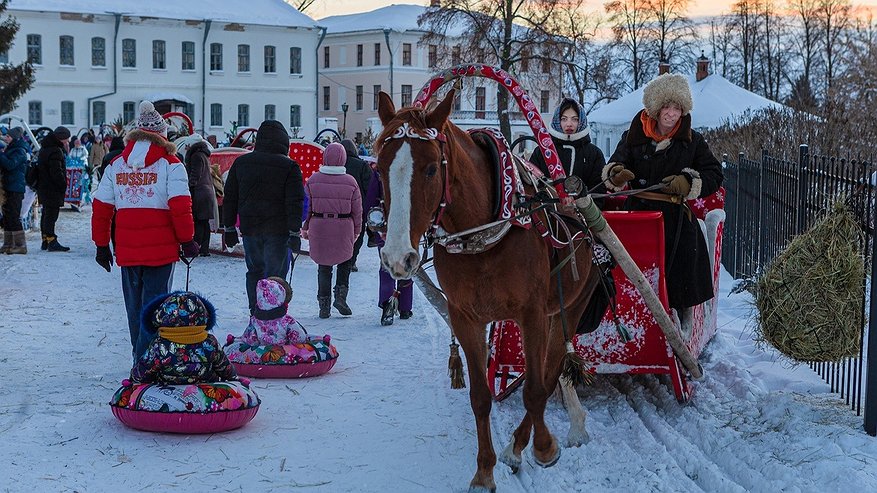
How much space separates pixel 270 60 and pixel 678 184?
63714 millimetres

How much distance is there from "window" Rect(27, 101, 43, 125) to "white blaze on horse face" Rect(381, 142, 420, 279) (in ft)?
201

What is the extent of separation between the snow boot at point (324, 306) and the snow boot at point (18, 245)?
24.0ft

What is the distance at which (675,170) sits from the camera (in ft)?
23.8

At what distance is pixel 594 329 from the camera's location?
22.0 feet

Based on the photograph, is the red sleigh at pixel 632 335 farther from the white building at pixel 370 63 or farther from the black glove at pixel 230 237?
the white building at pixel 370 63

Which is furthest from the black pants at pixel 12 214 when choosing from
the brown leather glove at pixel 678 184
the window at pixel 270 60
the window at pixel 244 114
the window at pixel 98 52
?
the window at pixel 270 60

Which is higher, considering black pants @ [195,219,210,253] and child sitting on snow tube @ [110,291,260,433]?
black pants @ [195,219,210,253]

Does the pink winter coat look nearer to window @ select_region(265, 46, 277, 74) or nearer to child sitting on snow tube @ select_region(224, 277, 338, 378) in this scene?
child sitting on snow tube @ select_region(224, 277, 338, 378)

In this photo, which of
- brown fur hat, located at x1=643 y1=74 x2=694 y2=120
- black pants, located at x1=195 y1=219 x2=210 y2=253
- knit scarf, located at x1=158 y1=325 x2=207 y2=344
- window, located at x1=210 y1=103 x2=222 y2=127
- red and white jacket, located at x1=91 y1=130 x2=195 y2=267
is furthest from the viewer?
window, located at x1=210 y1=103 x2=222 y2=127

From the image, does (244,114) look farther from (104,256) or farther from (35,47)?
(104,256)

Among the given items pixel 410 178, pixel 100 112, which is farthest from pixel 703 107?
pixel 100 112

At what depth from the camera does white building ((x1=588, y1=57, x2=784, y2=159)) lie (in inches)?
1245

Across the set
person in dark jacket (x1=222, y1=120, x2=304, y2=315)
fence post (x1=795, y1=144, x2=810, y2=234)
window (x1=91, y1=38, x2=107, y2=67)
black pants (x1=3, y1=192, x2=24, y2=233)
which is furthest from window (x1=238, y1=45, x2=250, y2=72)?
fence post (x1=795, y1=144, x2=810, y2=234)

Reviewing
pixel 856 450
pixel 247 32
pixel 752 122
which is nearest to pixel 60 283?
pixel 856 450
